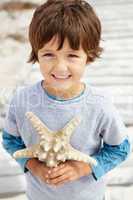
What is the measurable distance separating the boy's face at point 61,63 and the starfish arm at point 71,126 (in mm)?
83

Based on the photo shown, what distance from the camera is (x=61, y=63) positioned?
1.08 meters

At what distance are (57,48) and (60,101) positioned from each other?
0.53 ft

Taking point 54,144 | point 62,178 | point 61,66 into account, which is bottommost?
point 62,178

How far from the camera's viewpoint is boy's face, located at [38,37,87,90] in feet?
3.54

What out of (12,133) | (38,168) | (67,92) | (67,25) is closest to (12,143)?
(12,133)

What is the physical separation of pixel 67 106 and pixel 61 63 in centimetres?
13

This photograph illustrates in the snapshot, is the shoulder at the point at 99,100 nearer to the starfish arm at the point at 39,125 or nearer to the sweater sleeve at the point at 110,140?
the sweater sleeve at the point at 110,140

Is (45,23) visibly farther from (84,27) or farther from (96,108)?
(96,108)

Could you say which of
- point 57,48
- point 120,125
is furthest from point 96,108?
point 57,48

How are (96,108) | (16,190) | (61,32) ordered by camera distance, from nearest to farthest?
(61,32)
(96,108)
(16,190)

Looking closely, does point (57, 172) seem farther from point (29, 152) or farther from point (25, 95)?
point (25, 95)

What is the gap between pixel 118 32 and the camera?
3.23m

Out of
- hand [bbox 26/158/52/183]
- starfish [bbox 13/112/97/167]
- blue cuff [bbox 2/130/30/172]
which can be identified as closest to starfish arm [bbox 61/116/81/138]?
starfish [bbox 13/112/97/167]

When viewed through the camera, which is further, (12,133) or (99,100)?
(12,133)
